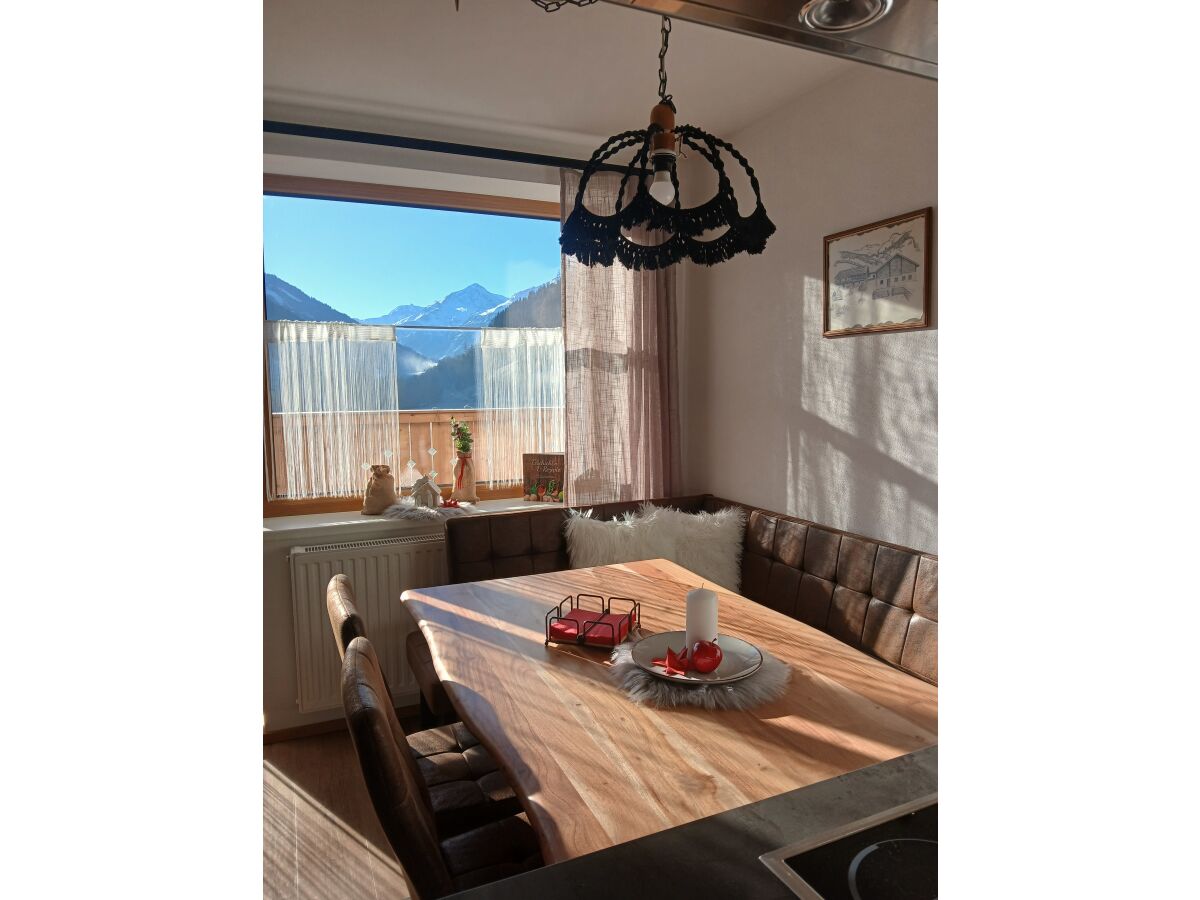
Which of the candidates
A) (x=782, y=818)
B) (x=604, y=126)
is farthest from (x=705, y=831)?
(x=604, y=126)

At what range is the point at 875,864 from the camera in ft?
1.27

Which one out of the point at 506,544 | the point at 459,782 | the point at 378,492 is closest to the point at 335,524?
the point at 378,492

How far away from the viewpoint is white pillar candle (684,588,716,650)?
1601 mm

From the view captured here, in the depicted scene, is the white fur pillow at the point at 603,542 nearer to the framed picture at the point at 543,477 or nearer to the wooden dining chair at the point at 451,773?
the framed picture at the point at 543,477

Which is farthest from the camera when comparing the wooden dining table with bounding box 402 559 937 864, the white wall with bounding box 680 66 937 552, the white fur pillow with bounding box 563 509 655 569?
the white fur pillow with bounding box 563 509 655 569

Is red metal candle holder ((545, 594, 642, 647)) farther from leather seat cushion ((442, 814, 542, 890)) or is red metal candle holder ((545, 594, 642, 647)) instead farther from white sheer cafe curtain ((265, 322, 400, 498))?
white sheer cafe curtain ((265, 322, 400, 498))

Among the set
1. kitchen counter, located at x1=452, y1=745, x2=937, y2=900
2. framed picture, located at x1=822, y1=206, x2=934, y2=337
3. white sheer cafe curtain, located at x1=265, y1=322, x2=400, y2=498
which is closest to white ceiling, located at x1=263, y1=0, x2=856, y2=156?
framed picture, located at x1=822, y1=206, x2=934, y2=337

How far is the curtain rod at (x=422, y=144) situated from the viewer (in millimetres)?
2744

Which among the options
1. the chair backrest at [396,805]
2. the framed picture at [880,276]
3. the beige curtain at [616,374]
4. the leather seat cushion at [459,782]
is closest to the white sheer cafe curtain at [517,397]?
the beige curtain at [616,374]

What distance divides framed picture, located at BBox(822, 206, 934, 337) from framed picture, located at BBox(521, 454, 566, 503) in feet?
4.46

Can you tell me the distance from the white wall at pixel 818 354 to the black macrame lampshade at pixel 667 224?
0.79 metres
